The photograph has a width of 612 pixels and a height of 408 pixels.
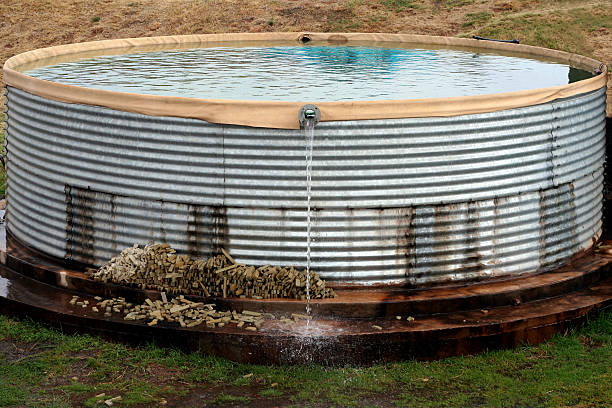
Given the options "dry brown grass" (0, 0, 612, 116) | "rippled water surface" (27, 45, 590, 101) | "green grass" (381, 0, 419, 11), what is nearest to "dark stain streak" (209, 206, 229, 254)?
"rippled water surface" (27, 45, 590, 101)

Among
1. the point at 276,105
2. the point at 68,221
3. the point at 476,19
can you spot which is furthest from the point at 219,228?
the point at 476,19

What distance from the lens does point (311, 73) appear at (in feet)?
37.9

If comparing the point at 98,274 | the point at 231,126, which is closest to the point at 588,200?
the point at 231,126

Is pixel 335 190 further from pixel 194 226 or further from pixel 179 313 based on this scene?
pixel 179 313

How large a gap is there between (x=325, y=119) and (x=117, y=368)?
2.79 meters

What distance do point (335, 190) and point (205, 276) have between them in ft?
4.66

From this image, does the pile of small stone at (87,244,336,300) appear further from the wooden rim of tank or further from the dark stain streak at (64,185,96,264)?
the wooden rim of tank

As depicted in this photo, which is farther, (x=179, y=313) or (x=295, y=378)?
(x=179, y=313)

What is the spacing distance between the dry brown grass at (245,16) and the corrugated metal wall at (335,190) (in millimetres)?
15072

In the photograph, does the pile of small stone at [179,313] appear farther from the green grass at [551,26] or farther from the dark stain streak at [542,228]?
the green grass at [551,26]

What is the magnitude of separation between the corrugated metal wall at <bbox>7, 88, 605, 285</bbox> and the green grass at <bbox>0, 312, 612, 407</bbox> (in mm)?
1011

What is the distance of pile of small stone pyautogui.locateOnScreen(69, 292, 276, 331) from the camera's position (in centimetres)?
765

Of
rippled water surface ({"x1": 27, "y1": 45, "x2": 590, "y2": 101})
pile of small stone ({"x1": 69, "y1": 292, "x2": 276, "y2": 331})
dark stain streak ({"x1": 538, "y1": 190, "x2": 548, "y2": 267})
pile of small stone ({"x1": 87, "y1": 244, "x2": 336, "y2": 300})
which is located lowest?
pile of small stone ({"x1": 69, "y1": 292, "x2": 276, "y2": 331})

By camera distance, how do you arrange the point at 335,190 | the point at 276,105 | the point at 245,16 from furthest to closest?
the point at 245,16 < the point at 335,190 < the point at 276,105
